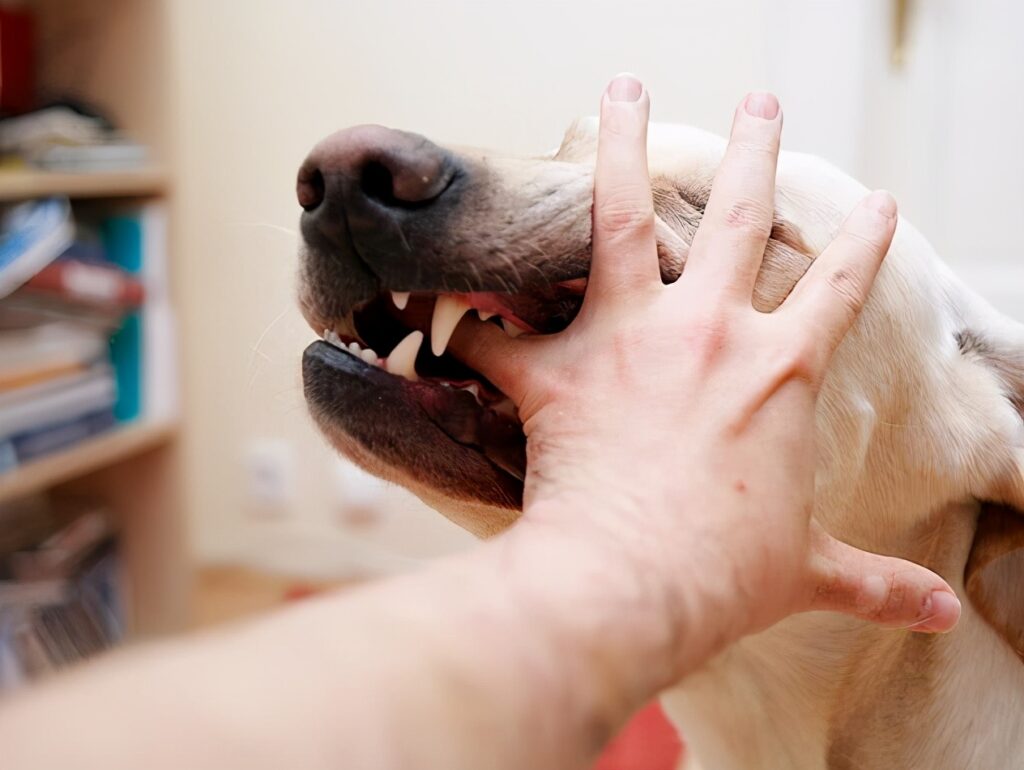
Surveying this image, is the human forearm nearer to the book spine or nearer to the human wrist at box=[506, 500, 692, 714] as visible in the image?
the human wrist at box=[506, 500, 692, 714]

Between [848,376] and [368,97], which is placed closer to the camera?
[848,376]

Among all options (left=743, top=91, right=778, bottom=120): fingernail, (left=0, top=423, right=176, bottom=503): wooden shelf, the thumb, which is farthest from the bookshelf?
the thumb

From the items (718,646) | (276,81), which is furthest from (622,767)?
(276,81)

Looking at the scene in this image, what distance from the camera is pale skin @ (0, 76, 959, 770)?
1.19 feet

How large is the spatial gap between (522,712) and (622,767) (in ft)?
4.58

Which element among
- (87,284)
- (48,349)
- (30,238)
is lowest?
(48,349)

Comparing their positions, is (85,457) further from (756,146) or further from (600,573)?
(600,573)

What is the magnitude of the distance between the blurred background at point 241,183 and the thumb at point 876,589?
1.00m

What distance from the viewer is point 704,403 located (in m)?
0.60

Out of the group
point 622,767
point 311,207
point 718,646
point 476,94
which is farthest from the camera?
point 476,94

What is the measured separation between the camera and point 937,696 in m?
0.94

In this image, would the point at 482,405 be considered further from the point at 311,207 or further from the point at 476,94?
the point at 476,94

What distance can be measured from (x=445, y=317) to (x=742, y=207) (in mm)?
227

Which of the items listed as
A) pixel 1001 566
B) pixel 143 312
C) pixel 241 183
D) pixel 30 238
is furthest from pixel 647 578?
pixel 241 183
